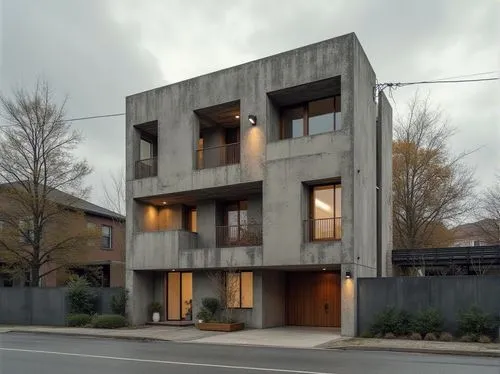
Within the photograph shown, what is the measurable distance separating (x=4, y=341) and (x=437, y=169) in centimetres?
2806

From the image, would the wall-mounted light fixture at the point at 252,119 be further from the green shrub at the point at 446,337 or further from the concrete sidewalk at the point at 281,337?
the green shrub at the point at 446,337

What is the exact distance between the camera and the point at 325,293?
24.2 meters

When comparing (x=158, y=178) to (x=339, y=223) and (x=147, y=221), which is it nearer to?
(x=147, y=221)

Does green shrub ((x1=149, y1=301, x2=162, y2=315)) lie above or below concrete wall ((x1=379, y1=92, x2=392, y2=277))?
below

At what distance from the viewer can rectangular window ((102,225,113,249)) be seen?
43.3 metres

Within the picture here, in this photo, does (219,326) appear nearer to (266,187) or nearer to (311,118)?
(266,187)

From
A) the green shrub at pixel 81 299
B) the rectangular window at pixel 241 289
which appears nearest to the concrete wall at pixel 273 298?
the rectangular window at pixel 241 289

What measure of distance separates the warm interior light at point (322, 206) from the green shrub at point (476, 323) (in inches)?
246

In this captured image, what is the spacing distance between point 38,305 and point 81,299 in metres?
2.85

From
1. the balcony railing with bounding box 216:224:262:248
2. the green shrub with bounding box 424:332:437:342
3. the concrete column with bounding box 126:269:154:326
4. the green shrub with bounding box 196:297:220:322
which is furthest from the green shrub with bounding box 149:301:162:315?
the green shrub with bounding box 424:332:437:342

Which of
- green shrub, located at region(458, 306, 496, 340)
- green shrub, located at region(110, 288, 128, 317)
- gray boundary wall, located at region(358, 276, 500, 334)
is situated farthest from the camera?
green shrub, located at region(110, 288, 128, 317)

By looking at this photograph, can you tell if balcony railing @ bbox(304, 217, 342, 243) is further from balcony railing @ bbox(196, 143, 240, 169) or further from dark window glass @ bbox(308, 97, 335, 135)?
balcony railing @ bbox(196, 143, 240, 169)

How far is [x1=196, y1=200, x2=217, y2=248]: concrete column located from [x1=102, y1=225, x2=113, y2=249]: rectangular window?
19.8 metres

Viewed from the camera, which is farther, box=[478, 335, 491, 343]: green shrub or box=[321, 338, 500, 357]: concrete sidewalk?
box=[478, 335, 491, 343]: green shrub
